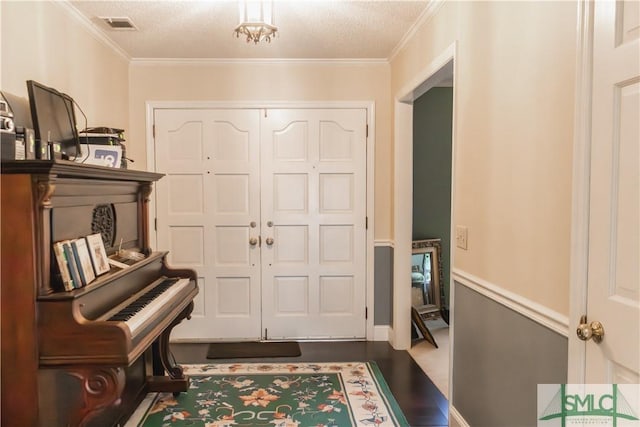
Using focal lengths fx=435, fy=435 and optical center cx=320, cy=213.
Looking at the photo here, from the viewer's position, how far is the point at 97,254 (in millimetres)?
1998

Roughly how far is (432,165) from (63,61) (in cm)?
338

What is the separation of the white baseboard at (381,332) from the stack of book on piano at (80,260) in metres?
2.57

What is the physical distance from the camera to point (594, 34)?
131 cm

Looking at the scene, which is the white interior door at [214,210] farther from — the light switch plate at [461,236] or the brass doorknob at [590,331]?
the brass doorknob at [590,331]

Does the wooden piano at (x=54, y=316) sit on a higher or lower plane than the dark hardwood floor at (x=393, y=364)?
higher

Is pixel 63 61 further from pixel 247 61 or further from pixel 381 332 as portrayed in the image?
pixel 381 332

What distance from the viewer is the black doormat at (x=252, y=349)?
359cm

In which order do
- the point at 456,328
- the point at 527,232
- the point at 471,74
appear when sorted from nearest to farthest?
the point at 527,232 < the point at 471,74 < the point at 456,328

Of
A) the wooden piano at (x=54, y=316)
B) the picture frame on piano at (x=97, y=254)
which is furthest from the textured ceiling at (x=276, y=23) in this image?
the picture frame on piano at (x=97, y=254)

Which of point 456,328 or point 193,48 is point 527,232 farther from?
point 193,48

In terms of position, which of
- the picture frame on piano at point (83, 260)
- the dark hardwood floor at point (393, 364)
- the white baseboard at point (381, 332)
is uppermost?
the picture frame on piano at point (83, 260)

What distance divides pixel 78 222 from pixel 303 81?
7.99 feet

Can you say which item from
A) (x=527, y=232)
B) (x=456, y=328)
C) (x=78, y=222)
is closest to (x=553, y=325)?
(x=527, y=232)

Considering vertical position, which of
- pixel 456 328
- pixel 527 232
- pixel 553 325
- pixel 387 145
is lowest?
pixel 456 328
